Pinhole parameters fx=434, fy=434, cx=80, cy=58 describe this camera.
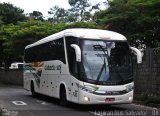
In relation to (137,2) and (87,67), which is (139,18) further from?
(87,67)

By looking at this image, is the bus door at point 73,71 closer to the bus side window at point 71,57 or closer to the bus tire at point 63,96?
the bus side window at point 71,57

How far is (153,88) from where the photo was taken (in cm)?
2120

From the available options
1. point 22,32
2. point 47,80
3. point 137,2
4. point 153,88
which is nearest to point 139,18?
point 137,2

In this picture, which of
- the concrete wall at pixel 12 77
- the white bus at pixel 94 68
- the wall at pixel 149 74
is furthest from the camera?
the concrete wall at pixel 12 77

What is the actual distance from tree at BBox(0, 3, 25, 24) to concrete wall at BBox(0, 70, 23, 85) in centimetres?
675

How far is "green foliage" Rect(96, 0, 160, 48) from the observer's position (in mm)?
24109

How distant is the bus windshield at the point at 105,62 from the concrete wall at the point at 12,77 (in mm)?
29501

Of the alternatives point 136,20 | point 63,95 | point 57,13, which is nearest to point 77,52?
point 63,95

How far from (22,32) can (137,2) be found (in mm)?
17826

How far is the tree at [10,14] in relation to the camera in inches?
2202

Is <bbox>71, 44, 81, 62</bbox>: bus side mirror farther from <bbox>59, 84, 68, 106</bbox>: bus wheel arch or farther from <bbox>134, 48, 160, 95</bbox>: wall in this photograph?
<bbox>134, 48, 160, 95</bbox>: wall

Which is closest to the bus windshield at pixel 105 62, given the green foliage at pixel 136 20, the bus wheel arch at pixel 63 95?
the bus wheel arch at pixel 63 95

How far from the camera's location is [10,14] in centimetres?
5612

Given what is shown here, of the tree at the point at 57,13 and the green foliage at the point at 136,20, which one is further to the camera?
the tree at the point at 57,13
